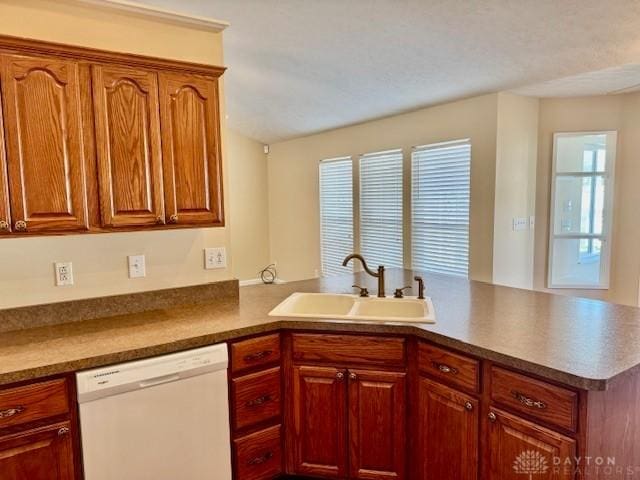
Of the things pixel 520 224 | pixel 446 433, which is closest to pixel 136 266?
pixel 446 433

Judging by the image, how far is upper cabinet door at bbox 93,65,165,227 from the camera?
1.92 meters

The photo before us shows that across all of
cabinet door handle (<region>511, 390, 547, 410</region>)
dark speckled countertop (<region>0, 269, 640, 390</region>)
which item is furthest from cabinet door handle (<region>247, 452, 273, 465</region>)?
cabinet door handle (<region>511, 390, 547, 410</region>)

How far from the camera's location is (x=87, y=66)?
6.15 ft

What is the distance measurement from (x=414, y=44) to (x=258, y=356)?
2487 mm

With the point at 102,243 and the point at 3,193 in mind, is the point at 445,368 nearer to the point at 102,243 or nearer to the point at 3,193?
the point at 102,243

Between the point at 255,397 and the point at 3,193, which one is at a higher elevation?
the point at 3,193

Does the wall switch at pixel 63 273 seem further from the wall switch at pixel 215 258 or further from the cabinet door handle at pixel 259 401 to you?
the cabinet door handle at pixel 259 401

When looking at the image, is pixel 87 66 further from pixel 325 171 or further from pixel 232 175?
pixel 232 175

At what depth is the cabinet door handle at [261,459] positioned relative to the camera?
204cm

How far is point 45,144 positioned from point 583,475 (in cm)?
237

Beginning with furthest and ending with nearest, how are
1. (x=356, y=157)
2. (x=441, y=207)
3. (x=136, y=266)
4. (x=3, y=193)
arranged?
1. (x=356, y=157)
2. (x=441, y=207)
3. (x=136, y=266)
4. (x=3, y=193)

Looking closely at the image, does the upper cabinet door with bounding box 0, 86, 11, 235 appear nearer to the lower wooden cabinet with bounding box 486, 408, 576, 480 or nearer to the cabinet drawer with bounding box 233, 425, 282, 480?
the cabinet drawer with bounding box 233, 425, 282, 480

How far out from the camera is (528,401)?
4.93ft

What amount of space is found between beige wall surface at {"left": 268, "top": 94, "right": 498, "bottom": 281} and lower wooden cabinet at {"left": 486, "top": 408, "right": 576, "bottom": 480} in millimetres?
2742
